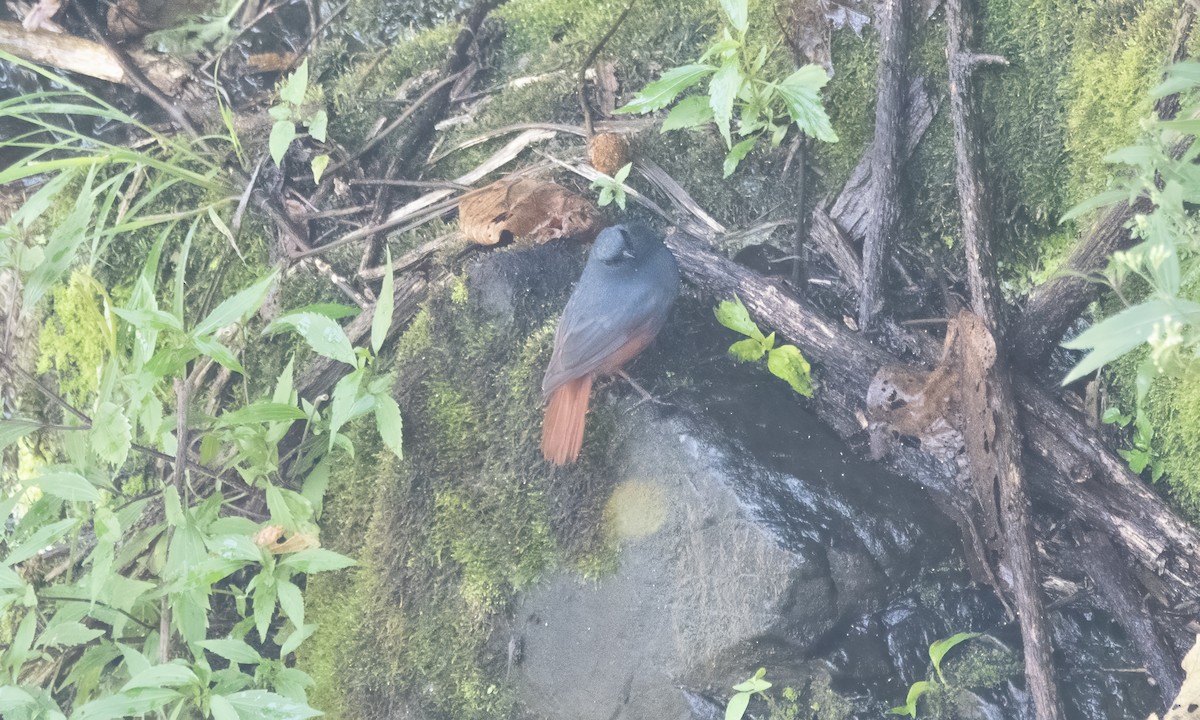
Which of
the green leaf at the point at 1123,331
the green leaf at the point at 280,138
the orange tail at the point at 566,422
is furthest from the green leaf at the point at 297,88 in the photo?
the green leaf at the point at 1123,331

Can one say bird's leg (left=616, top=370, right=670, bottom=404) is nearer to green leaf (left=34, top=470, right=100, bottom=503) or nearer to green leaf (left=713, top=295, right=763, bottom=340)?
green leaf (left=713, top=295, right=763, bottom=340)

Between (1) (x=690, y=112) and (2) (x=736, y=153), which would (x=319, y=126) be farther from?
(2) (x=736, y=153)

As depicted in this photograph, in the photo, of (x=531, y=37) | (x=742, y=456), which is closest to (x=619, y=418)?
(x=742, y=456)

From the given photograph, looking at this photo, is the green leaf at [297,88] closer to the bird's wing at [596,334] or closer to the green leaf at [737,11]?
the bird's wing at [596,334]

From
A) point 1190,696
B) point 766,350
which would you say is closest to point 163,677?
point 766,350

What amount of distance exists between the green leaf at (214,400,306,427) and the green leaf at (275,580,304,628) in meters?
0.50

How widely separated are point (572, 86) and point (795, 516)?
5.90 feet

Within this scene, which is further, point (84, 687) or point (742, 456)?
point (84, 687)

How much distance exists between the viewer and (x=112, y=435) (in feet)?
7.86

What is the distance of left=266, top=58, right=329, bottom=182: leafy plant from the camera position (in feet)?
10.5

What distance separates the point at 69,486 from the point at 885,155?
2.54 metres

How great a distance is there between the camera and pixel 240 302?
238 cm

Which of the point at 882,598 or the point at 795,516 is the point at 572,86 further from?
the point at 882,598

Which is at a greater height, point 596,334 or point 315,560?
point 596,334
